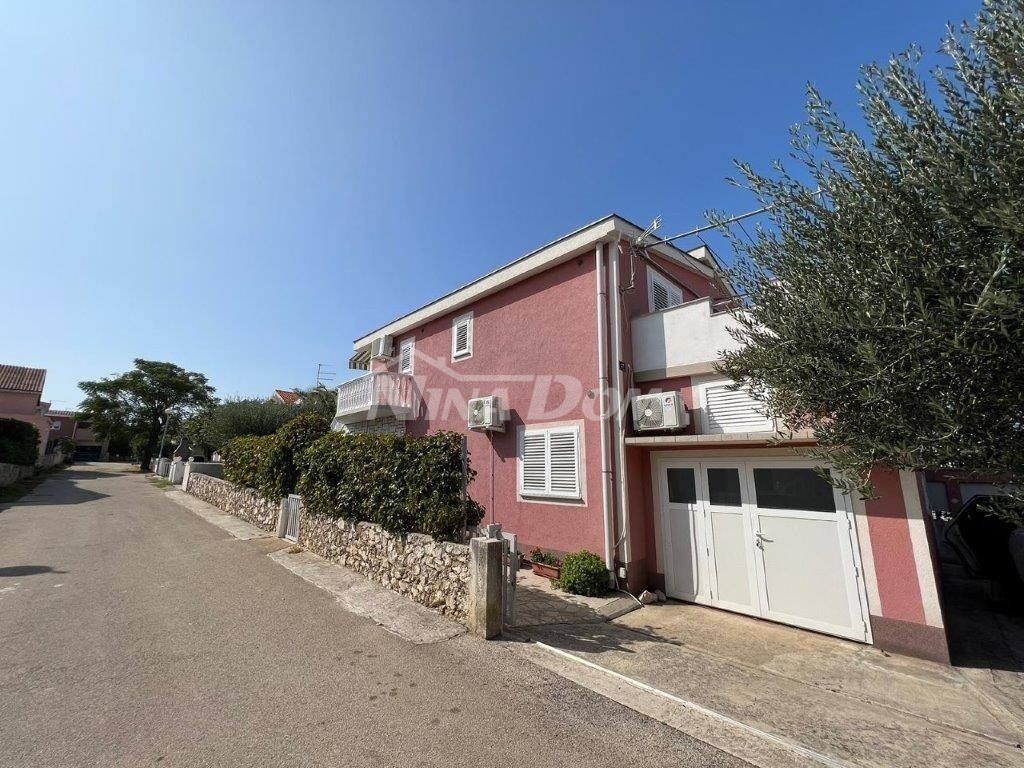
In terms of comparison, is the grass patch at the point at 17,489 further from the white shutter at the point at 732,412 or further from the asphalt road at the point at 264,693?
the white shutter at the point at 732,412

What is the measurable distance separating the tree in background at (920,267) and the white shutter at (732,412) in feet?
7.49

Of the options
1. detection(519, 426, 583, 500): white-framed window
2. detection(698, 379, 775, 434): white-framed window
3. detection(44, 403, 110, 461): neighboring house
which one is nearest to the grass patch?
detection(519, 426, 583, 500): white-framed window

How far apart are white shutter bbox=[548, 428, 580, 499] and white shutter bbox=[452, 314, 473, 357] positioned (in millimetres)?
3901

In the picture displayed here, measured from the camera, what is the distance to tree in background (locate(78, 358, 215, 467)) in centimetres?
4225

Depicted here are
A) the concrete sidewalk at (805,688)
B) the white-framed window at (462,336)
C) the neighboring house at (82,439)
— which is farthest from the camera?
the neighboring house at (82,439)

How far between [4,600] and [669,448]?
35.5 ft

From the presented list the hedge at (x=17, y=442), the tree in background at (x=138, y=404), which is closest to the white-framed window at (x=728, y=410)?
the hedge at (x=17, y=442)

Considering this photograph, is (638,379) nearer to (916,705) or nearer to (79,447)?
(916,705)

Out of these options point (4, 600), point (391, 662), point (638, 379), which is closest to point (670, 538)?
point (638, 379)

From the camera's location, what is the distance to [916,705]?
4387 mm

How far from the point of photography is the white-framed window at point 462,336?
38.7 feet

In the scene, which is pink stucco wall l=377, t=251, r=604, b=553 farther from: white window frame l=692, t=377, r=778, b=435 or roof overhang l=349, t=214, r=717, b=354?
white window frame l=692, t=377, r=778, b=435

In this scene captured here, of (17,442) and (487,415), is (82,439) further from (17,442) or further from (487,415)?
(487,415)

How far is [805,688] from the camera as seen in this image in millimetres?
4680
